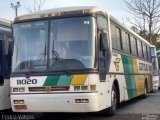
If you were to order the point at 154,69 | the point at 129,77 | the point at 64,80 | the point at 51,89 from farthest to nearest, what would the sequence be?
1. the point at 154,69
2. the point at 129,77
3. the point at 51,89
4. the point at 64,80

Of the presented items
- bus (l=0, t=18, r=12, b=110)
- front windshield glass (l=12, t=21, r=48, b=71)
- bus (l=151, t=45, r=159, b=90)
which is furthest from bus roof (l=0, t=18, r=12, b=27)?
bus (l=151, t=45, r=159, b=90)

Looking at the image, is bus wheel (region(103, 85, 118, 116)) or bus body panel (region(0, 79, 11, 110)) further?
bus wheel (region(103, 85, 118, 116))

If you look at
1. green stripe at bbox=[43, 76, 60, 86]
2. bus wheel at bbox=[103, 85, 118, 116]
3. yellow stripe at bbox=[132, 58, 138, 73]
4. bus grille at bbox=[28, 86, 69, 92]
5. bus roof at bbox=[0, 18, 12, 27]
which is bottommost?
bus wheel at bbox=[103, 85, 118, 116]

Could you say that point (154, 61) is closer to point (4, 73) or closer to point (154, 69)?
point (154, 69)

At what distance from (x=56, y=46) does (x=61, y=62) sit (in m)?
0.48

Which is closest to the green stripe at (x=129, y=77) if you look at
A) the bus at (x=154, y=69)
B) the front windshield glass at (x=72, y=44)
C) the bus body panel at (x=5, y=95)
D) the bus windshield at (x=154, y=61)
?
the front windshield glass at (x=72, y=44)

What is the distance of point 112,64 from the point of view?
1238cm

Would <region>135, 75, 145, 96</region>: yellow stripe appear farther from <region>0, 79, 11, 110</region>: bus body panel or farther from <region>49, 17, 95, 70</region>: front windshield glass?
<region>49, 17, 95, 70</region>: front windshield glass

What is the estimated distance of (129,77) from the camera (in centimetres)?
1515

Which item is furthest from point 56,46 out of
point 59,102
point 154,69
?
point 154,69

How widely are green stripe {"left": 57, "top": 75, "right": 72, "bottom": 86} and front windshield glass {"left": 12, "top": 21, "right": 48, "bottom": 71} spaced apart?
0.59m

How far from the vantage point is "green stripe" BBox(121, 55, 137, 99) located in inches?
571

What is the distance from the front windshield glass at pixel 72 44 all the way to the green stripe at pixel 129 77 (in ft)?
12.9

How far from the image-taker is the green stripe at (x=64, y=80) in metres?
10.2
